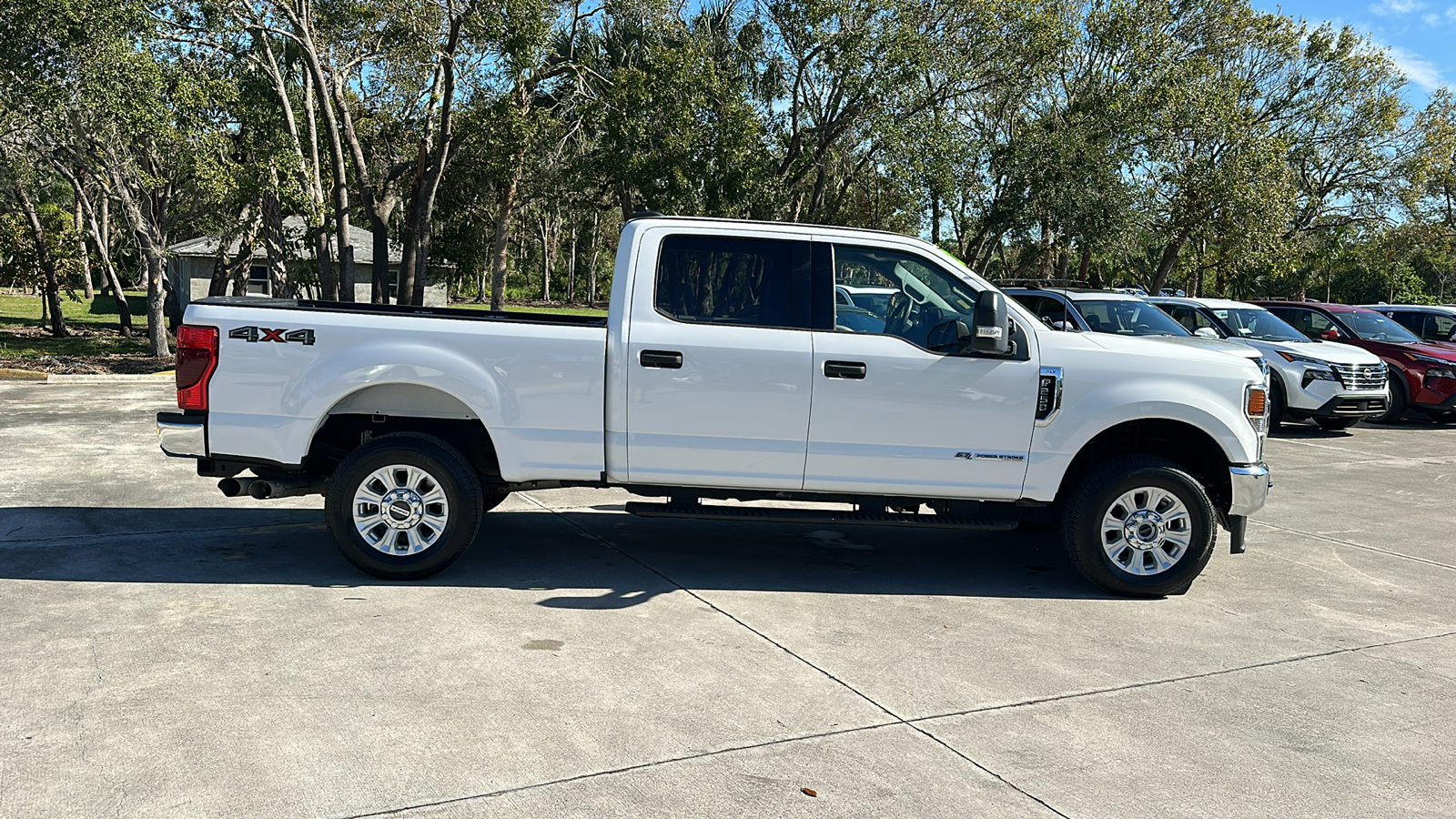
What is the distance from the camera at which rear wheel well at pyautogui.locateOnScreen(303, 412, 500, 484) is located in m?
6.55

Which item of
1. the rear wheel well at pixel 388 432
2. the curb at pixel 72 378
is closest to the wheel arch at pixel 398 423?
the rear wheel well at pixel 388 432

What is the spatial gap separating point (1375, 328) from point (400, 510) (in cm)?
1719

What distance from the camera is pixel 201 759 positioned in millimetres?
3920

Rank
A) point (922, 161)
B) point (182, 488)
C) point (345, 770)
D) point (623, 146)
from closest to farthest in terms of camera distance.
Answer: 1. point (345, 770)
2. point (182, 488)
3. point (623, 146)
4. point (922, 161)

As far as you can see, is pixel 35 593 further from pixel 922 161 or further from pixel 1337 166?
pixel 1337 166

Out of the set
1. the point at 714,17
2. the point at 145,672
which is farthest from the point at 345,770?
the point at 714,17

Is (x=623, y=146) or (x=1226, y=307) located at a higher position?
(x=623, y=146)

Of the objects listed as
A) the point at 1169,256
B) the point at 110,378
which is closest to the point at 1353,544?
the point at 110,378

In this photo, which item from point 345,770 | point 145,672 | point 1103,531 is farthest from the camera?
point 1103,531

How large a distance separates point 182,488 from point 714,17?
21034 mm

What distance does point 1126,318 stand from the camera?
13.9 m

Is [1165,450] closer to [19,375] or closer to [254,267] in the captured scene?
[19,375]

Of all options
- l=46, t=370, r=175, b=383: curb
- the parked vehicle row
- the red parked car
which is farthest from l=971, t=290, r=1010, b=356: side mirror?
l=46, t=370, r=175, b=383: curb

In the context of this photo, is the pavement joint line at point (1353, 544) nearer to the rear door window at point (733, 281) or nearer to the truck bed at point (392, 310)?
the rear door window at point (733, 281)
